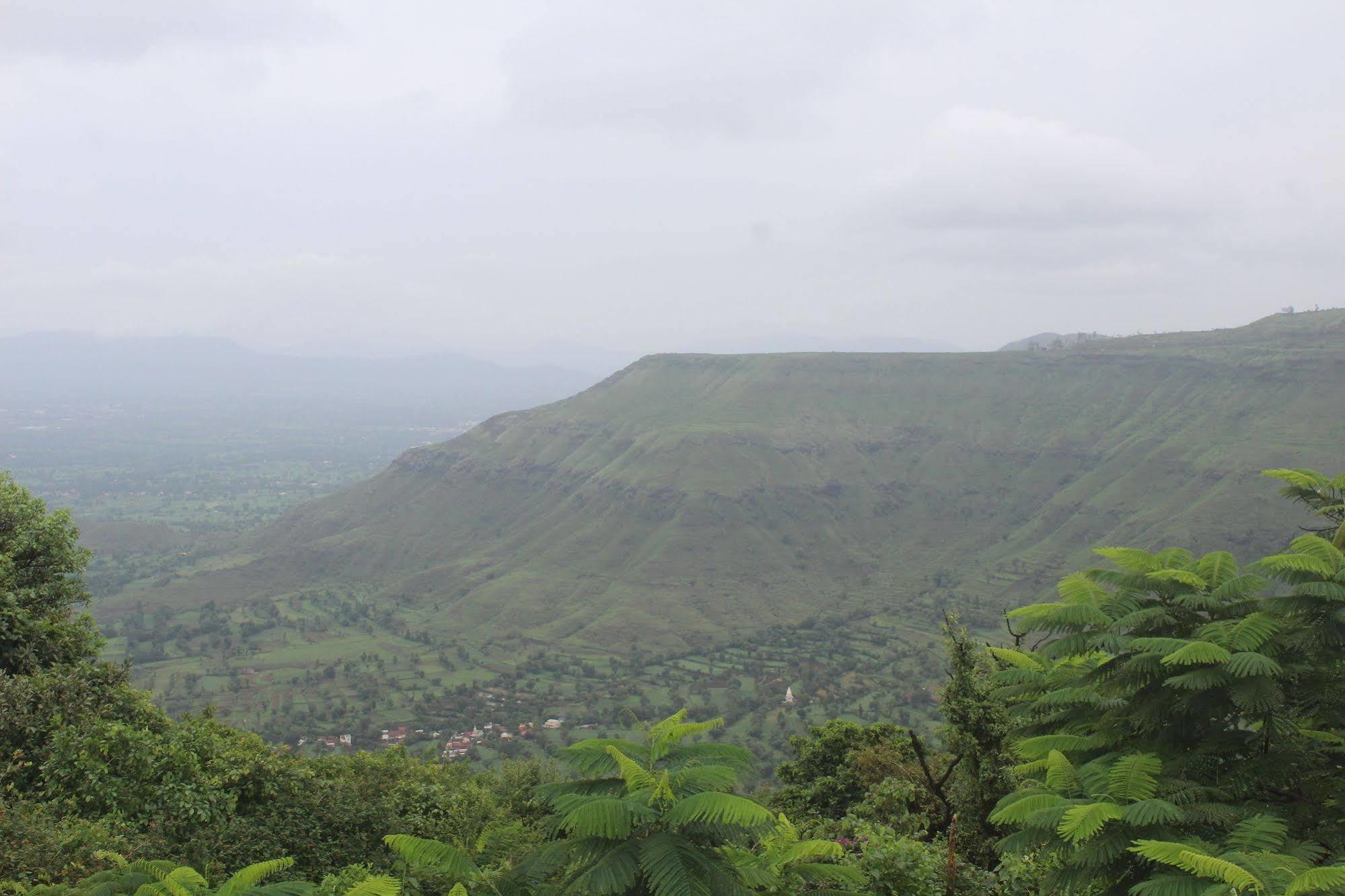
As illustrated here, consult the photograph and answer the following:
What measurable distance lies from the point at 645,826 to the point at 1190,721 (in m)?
6.34

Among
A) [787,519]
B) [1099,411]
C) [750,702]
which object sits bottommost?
[750,702]

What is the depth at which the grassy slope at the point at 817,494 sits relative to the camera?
123312 mm

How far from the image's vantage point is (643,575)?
13450cm

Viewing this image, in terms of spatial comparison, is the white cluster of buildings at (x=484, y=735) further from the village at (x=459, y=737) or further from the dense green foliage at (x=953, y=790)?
the dense green foliage at (x=953, y=790)

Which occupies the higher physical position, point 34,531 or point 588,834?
point 34,531

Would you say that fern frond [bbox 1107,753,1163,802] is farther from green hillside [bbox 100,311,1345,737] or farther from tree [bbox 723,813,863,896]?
green hillside [bbox 100,311,1345,737]

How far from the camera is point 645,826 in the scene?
22.4 ft

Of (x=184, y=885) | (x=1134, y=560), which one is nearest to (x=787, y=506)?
(x=1134, y=560)

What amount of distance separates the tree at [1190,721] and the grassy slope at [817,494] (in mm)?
104272

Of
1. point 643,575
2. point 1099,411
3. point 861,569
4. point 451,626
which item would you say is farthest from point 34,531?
point 1099,411

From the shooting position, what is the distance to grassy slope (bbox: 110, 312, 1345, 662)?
12331cm

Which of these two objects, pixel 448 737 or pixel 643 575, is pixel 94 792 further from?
pixel 643 575

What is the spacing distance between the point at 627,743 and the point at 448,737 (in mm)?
75980

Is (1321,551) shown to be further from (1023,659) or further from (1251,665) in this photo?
(1023,659)
